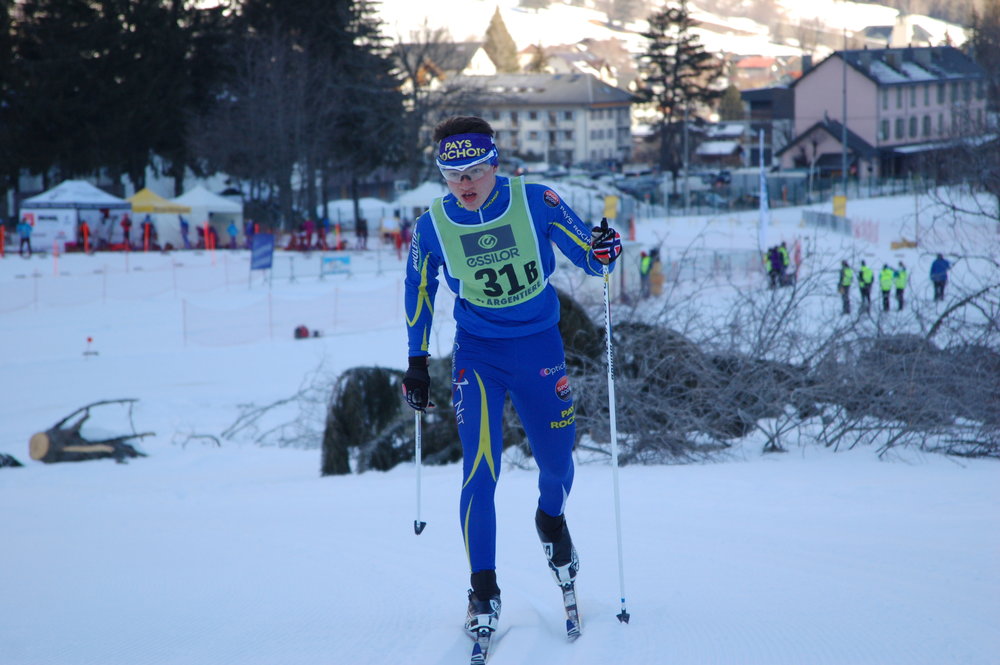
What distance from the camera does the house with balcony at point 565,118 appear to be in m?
109

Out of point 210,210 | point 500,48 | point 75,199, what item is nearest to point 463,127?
point 75,199

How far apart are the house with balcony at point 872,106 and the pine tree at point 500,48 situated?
297 ft

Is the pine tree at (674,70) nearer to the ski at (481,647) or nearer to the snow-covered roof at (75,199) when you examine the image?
the snow-covered roof at (75,199)

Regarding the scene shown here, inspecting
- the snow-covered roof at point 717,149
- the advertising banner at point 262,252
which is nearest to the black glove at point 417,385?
the advertising banner at point 262,252

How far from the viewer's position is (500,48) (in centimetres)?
16738

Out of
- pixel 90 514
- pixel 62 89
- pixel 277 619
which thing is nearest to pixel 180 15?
pixel 62 89

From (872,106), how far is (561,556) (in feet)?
254

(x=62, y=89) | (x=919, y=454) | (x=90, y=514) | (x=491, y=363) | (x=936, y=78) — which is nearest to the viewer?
(x=491, y=363)

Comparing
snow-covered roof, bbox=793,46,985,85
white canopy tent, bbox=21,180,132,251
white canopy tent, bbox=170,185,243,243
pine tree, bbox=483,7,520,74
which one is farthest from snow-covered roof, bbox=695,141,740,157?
white canopy tent, bbox=21,180,132,251

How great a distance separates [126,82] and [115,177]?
505 centimetres

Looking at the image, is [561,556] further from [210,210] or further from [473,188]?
[210,210]

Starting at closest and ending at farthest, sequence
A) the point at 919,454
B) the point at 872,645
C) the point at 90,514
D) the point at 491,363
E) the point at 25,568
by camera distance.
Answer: the point at 872,645
the point at 491,363
the point at 25,568
the point at 90,514
the point at 919,454

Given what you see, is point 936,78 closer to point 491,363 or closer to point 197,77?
point 197,77

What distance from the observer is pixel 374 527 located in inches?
255
